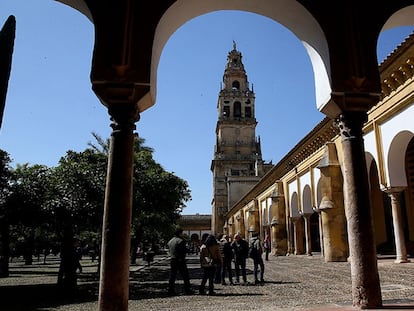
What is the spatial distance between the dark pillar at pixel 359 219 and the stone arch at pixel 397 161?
→ 774cm

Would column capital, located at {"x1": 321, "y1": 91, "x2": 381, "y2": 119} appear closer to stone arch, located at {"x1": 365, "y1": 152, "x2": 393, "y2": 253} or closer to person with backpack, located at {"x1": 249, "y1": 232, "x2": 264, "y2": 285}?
person with backpack, located at {"x1": 249, "y1": 232, "x2": 264, "y2": 285}

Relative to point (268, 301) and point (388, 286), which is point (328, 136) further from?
point (268, 301)

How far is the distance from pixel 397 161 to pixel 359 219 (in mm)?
8533

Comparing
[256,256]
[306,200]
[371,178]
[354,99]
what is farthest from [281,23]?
[306,200]

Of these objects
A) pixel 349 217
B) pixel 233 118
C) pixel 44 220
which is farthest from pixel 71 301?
pixel 233 118

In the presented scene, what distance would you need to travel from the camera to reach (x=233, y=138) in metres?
64.6

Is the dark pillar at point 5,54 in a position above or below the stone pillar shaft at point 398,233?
above

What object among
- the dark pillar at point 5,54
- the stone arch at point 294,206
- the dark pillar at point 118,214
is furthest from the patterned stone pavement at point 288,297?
the stone arch at point 294,206

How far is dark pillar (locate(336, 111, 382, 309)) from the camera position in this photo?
4.82 meters

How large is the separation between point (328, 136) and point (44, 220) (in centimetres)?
1196

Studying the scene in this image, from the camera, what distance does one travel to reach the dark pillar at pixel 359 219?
190 inches

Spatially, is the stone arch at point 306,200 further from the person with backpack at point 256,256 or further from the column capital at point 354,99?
the column capital at point 354,99

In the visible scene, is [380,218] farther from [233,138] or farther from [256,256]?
[233,138]

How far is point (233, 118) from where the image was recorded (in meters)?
64.6
